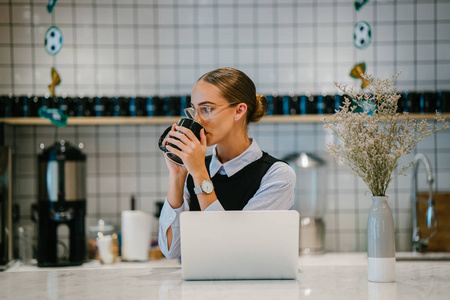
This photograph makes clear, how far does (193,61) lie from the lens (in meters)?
3.54

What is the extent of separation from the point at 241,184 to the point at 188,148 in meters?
0.36

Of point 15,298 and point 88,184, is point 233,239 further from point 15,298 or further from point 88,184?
point 88,184

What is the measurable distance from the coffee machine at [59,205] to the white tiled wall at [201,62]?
480 millimetres

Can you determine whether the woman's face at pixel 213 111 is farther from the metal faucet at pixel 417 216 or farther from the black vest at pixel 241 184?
the metal faucet at pixel 417 216

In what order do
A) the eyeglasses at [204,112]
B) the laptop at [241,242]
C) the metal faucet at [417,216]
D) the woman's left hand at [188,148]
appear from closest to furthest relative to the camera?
the laptop at [241,242], the woman's left hand at [188,148], the eyeglasses at [204,112], the metal faucet at [417,216]

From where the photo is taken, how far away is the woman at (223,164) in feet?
5.27

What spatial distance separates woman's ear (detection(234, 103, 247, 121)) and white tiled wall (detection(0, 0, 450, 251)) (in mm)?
1666

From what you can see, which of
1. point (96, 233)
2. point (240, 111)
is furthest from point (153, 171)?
point (240, 111)

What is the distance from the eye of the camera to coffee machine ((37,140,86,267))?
2918 millimetres

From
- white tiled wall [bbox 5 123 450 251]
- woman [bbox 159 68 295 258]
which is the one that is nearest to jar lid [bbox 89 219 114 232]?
white tiled wall [bbox 5 123 450 251]

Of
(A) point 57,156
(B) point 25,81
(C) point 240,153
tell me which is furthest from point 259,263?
(B) point 25,81

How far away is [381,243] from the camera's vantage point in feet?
4.60

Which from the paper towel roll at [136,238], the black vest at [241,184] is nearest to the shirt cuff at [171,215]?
the black vest at [241,184]

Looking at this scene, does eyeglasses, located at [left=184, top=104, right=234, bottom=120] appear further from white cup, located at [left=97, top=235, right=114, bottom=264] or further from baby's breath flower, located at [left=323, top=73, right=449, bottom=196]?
white cup, located at [left=97, top=235, right=114, bottom=264]
